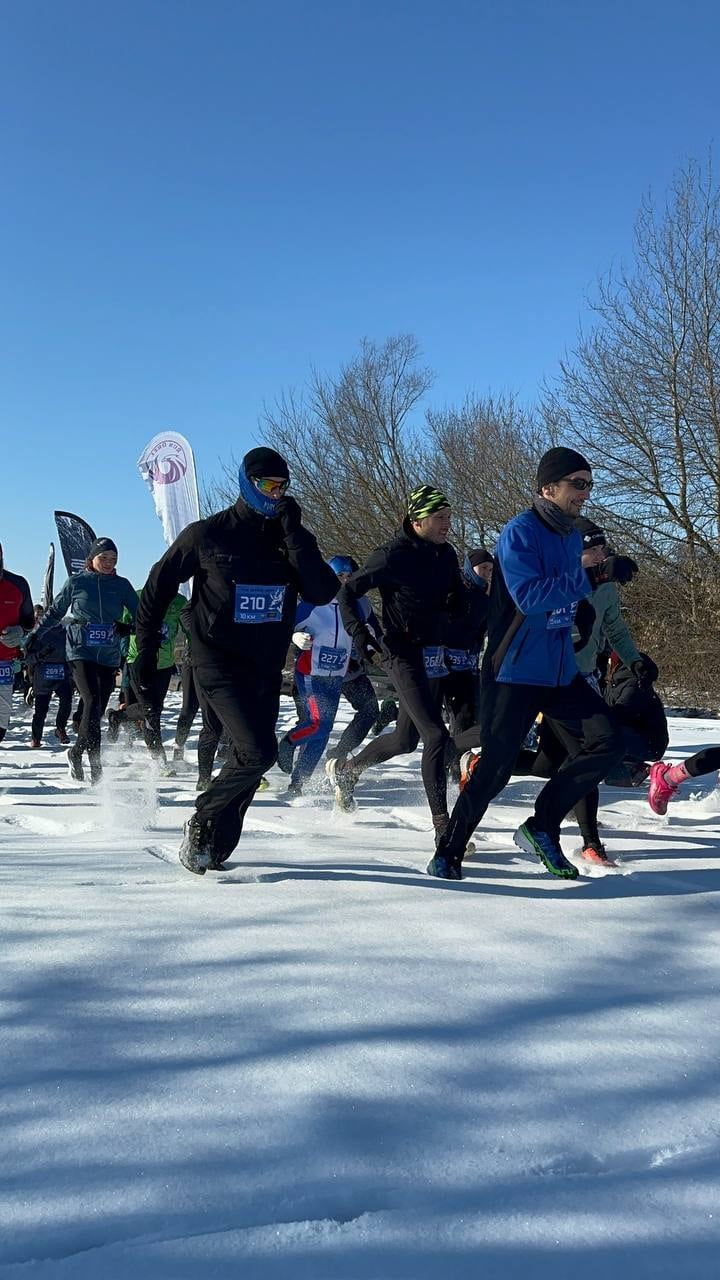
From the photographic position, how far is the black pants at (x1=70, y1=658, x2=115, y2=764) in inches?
341

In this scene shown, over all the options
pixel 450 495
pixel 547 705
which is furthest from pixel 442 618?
pixel 450 495

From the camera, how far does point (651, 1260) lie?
61.8 inches

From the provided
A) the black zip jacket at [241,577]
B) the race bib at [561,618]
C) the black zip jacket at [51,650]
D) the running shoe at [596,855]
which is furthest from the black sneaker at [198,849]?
the black zip jacket at [51,650]

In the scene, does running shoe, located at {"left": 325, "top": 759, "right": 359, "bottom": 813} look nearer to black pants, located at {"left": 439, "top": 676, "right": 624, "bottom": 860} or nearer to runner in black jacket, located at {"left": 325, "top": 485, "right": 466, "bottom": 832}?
runner in black jacket, located at {"left": 325, "top": 485, "right": 466, "bottom": 832}

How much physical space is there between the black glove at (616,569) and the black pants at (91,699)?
183 inches

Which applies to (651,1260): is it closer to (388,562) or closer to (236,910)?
(236,910)

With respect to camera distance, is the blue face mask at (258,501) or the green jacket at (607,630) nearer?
the blue face mask at (258,501)

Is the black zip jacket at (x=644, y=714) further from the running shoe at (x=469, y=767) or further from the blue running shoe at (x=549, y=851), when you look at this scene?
the blue running shoe at (x=549, y=851)

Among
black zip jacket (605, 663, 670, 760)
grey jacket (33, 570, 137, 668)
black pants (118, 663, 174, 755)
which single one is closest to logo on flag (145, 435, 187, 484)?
black pants (118, 663, 174, 755)

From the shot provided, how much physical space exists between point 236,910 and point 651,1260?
84.0 inches

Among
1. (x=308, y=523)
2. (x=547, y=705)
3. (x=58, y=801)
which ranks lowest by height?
(x=58, y=801)

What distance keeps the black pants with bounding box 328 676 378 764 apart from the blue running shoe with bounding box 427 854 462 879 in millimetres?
3351

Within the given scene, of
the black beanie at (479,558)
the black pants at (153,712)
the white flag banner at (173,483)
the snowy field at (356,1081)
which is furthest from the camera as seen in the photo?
the white flag banner at (173,483)

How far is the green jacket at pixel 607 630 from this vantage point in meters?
5.94
